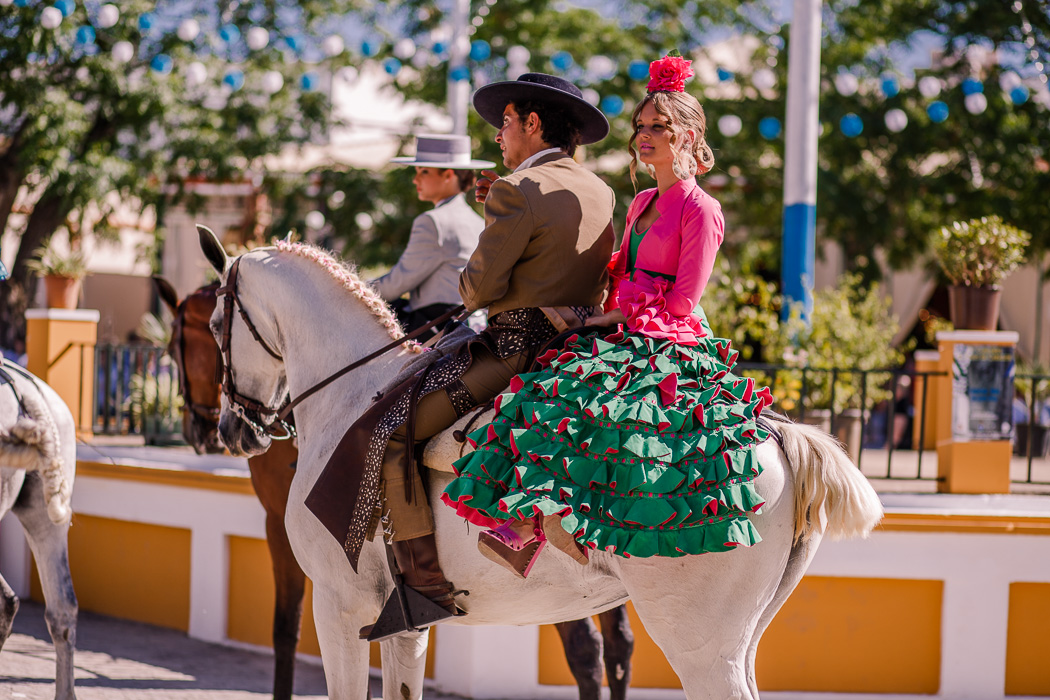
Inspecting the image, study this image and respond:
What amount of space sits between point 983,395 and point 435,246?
3.13 m

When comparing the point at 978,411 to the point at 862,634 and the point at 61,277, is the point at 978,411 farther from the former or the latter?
the point at 61,277

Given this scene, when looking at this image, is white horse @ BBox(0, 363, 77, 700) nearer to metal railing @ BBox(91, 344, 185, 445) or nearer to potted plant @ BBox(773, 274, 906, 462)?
metal railing @ BBox(91, 344, 185, 445)

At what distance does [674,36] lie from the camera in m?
15.5

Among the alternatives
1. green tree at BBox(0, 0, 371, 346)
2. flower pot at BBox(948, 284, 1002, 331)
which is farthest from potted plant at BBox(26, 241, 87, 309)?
flower pot at BBox(948, 284, 1002, 331)

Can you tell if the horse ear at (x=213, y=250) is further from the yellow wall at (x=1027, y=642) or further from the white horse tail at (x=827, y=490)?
the yellow wall at (x=1027, y=642)

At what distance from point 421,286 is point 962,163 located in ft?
38.5

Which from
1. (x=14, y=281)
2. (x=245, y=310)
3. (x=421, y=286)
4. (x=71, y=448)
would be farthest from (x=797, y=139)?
(x=14, y=281)

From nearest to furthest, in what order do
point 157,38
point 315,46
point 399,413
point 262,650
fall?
point 399,413 → point 262,650 → point 157,38 → point 315,46

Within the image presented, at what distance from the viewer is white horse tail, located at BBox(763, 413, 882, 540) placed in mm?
2945

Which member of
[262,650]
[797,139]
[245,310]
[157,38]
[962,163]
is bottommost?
→ [262,650]

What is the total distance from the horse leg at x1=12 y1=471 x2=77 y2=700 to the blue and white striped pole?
495cm

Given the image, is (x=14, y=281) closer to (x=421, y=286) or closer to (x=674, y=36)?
(x=674, y=36)

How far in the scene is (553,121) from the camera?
135 inches

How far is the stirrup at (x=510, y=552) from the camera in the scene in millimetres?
3004
